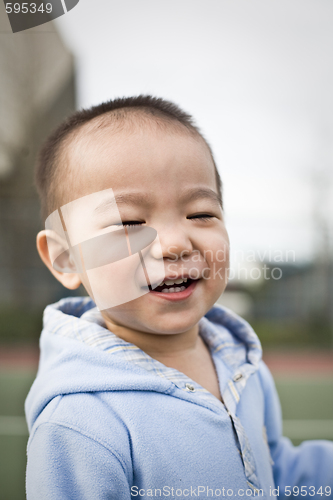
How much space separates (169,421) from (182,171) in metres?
0.23

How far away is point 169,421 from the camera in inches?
12.5

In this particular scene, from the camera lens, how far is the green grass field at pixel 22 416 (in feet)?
1.51

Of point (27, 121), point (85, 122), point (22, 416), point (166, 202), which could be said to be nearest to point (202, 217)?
point (166, 202)

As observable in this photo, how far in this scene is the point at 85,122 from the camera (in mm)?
350

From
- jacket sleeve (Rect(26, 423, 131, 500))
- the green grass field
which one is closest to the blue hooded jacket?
jacket sleeve (Rect(26, 423, 131, 500))

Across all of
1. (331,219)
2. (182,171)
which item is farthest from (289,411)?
(182,171)

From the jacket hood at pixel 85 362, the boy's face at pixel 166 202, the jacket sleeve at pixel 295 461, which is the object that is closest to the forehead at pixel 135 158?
the boy's face at pixel 166 202

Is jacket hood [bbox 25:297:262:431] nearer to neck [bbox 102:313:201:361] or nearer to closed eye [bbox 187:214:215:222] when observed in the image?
neck [bbox 102:313:201:361]

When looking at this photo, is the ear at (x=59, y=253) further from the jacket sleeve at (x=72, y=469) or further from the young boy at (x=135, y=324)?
the jacket sleeve at (x=72, y=469)

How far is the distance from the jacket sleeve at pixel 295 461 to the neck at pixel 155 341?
147 mm

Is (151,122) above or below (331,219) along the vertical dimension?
above

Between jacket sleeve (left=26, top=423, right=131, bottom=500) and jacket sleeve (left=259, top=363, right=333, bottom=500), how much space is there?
24 centimetres

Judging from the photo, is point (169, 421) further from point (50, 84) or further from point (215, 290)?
point (50, 84)

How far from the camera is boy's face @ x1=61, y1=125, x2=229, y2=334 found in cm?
30
